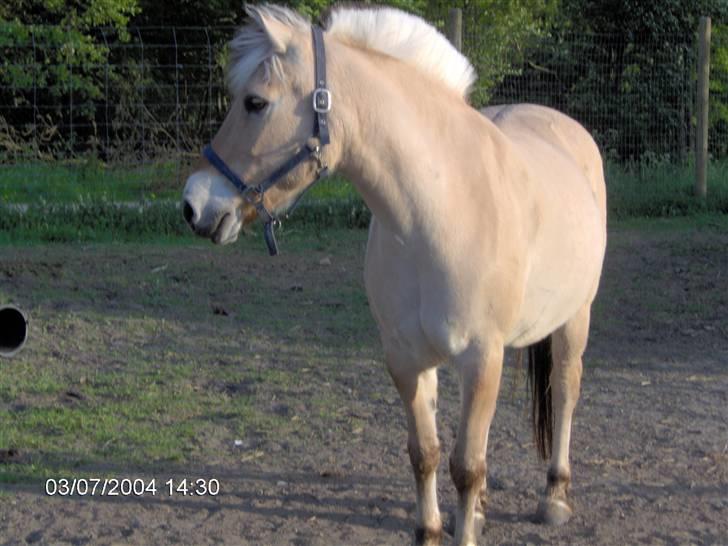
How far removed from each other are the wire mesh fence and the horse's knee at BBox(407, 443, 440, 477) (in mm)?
7310

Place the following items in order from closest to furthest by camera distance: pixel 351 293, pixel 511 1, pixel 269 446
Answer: pixel 269 446, pixel 351 293, pixel 511 1

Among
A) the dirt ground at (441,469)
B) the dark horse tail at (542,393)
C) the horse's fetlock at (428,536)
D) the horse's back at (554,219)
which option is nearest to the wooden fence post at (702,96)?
the dirt ground at (441,469)

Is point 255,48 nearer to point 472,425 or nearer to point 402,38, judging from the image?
point 402,38

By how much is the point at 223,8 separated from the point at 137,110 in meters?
7.72

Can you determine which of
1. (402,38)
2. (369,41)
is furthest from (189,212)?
(402,38)

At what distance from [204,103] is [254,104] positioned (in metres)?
8.94

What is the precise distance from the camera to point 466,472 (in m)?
3.67

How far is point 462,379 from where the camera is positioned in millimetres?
3547

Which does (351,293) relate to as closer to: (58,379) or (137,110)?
(58,379)

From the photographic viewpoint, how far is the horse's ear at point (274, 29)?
310cm

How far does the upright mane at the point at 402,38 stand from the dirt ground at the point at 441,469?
69.6 inches

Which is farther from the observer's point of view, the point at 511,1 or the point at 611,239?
the point at 511,1

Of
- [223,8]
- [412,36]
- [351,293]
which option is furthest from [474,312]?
[223,8]

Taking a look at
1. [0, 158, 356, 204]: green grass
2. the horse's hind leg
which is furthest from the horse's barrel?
[0, 158, 356, 204]: green grass
